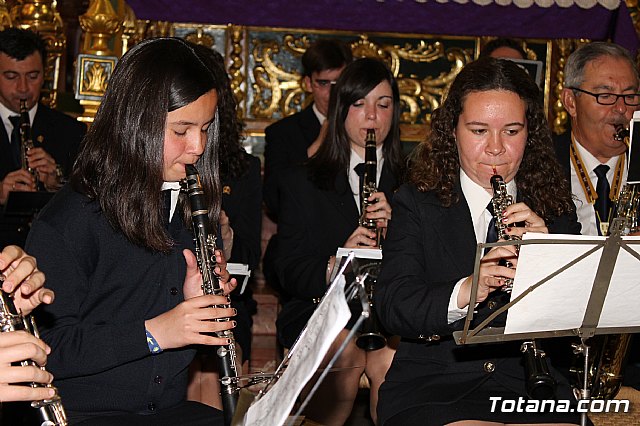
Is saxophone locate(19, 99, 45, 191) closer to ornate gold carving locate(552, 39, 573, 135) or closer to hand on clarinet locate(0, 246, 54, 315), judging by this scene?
hand on clarinet locate(0, 246, 54, 315)

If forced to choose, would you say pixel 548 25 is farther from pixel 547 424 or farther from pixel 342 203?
pixel 547 424

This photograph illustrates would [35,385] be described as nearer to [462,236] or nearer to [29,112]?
[462,236]

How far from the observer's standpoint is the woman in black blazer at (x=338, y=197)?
4.14 m

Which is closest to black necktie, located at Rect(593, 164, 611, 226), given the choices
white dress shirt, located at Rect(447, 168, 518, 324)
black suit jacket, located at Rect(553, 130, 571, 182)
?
black suit jacket, located at Rect(553, 130, 571, 182)

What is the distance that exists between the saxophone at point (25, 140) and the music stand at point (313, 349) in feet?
10.9

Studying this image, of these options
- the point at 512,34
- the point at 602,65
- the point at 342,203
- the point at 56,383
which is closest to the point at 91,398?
the point at 56,383

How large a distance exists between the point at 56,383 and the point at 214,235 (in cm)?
67

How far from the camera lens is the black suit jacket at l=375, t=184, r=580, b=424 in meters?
2.93

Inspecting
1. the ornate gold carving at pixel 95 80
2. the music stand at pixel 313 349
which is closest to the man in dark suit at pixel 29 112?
the ornate gold carving at pixel 95 80

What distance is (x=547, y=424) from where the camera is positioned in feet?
9.29

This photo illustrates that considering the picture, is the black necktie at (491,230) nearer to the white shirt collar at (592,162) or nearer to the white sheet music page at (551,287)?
the white sheet music page at (551,287)


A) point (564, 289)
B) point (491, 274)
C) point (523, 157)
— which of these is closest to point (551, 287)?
point (564, 289)

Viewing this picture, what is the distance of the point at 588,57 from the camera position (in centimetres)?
452

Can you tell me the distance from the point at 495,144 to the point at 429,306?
25.4 inches
